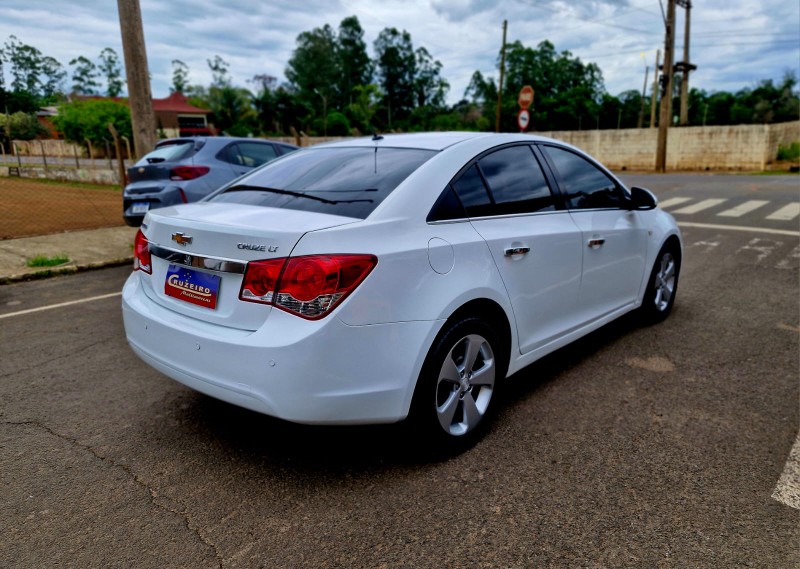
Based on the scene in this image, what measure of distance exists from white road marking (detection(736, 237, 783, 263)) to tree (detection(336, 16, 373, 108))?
80.1 m

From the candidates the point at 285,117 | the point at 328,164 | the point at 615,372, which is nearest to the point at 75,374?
the point at 328,164

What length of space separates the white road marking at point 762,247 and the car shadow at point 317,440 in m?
5.87

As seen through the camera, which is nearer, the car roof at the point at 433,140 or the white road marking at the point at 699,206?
the car roof at the point at 433,140

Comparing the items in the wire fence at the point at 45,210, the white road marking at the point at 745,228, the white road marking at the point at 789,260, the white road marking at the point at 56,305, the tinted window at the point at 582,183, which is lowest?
the white road marking at the point at 789,260

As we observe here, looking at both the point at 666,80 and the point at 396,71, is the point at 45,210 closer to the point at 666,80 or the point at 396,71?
the point at 666,80

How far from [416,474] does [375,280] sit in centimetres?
97

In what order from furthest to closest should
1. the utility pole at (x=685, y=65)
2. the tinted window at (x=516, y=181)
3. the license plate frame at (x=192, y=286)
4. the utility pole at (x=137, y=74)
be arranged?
the utility pole at (x=685, y=65) < the utility pole at (x=137, y=74) < the tinted window at (x=516, y=181) < the license plate frame at (x=192, y=286)

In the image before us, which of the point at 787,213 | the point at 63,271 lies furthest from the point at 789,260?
the point at 63,271

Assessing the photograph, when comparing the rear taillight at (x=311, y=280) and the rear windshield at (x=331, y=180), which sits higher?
the rear windshield at (x=331, y=180)

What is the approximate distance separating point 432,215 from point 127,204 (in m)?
6.69

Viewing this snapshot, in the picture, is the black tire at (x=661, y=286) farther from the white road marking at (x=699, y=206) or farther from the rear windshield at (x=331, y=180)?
the white road marking at (x=699, y=206)

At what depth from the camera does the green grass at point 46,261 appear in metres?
7.24

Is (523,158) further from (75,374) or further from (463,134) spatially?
(75,374)

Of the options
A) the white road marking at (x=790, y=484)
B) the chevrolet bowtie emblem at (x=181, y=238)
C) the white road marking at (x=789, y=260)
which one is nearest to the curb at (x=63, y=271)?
the chevrolet bowtie emblem at (x=181, y=238)
